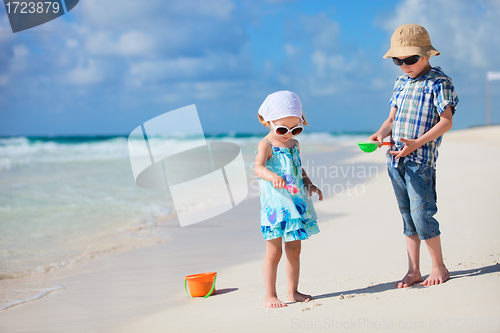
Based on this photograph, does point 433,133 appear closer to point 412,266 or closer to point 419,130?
point 419,130

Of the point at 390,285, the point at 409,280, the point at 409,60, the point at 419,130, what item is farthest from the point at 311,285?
the point at 409,60

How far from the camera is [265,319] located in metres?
2.30

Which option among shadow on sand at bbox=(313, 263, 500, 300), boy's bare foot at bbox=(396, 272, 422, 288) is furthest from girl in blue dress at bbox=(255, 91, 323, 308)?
boy's bare foot at bbox=(396, 272, 422, 288)

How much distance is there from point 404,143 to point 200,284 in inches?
66.7

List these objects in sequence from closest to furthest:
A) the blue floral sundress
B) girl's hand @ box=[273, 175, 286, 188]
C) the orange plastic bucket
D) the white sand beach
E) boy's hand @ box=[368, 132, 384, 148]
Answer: the white sand beach, girl's hand @ box=[273, 175, 286, 188], the blue floral sundress, boy's hand @ box=[368, 132, 384, 148], the orange plastic bucket

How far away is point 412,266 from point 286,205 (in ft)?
3.15

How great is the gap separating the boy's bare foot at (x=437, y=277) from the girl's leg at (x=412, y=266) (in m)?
0.08

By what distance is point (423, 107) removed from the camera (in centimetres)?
258

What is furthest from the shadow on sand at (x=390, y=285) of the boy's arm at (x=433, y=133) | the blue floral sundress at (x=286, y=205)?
the boy's arm at (x=433, y=133)

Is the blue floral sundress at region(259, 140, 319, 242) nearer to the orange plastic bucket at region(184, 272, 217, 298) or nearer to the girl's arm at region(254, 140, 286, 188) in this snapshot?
the girl's arm at region(254, 140, 286, 188)

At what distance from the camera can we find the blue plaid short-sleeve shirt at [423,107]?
2527mm

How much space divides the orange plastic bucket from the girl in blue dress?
1.93 feet

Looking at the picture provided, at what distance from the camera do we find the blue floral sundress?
2.47 meters

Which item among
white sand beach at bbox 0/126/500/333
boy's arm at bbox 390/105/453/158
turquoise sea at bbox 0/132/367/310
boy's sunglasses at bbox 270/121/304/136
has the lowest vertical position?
turquoise sea at bbox 0/132/367/310
